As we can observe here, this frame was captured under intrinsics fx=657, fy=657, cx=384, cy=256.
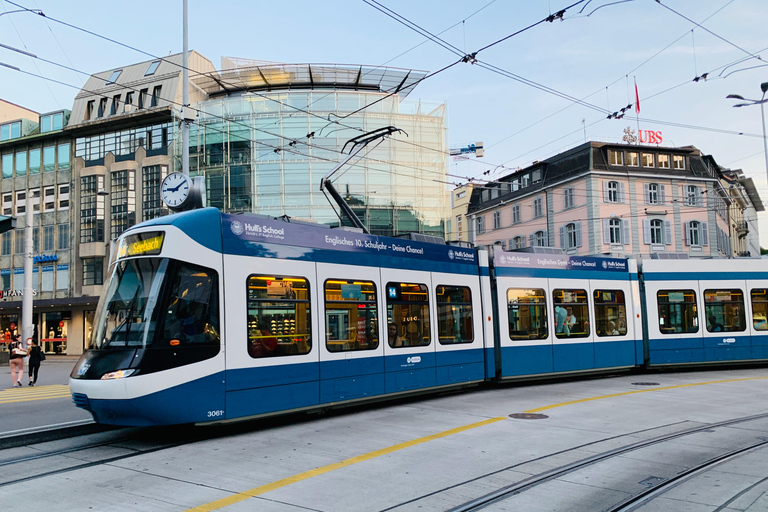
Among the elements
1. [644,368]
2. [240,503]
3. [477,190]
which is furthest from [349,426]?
[477,190]

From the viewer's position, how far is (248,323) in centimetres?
959

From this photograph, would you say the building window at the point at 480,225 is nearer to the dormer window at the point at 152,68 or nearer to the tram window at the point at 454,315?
the dormer window at the point at 152,68

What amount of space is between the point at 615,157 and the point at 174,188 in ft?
130

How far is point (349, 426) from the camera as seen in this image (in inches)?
404

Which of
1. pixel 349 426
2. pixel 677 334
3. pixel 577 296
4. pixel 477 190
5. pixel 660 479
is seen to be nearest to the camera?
pixel 660 479

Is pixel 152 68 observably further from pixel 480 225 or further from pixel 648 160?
pixel 648 160

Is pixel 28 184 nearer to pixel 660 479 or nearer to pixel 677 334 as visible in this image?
pixel 677 334

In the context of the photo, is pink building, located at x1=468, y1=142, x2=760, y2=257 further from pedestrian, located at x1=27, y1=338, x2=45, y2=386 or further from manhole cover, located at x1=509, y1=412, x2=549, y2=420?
manhole cover, located at x1=509, y1=412, x2=549, y2=420

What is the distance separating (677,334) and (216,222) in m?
14.0

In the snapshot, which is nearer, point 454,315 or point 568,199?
point 454,315

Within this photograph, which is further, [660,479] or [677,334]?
[677,334]

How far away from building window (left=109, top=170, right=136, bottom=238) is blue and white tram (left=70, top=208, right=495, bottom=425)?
3514cm

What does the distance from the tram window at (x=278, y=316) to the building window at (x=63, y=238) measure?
40.5 metres

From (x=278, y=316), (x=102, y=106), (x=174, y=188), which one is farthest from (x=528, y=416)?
(x=102, y=106)
